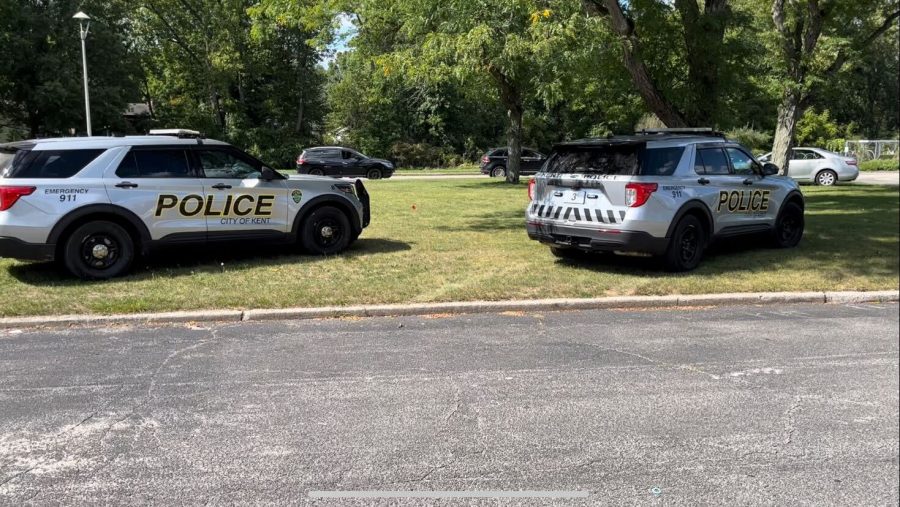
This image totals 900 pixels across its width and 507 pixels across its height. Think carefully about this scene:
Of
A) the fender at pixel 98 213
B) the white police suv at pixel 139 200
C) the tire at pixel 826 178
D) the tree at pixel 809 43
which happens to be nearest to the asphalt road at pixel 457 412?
the fender at pixel 98 213

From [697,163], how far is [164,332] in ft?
23.1

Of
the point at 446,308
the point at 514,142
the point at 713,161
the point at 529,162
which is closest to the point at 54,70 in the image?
the point at 514,142

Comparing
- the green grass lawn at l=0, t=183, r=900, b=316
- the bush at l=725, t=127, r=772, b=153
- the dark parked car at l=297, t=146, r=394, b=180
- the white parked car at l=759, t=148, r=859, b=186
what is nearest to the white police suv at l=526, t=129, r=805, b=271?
the green grass lawn at l=0, t=183, r=900, b=316

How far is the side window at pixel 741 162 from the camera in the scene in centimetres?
1023

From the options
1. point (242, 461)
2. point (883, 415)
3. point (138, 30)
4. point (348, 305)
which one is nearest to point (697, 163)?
point (348, 305)

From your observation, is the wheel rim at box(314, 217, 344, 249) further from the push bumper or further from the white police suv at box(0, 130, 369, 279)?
the push bumper

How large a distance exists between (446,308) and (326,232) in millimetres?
3474

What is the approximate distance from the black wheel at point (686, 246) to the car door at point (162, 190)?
620 cm

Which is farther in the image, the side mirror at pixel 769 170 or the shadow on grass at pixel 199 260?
the side mirror at pixel 769 170

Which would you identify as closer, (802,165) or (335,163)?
(802,165)

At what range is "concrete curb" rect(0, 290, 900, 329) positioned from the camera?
7.02m

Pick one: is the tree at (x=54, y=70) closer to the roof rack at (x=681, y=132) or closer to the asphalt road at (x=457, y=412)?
the roof rack at (x=681, y=132)

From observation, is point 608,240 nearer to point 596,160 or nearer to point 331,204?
point 596,160

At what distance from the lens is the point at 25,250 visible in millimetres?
8141
